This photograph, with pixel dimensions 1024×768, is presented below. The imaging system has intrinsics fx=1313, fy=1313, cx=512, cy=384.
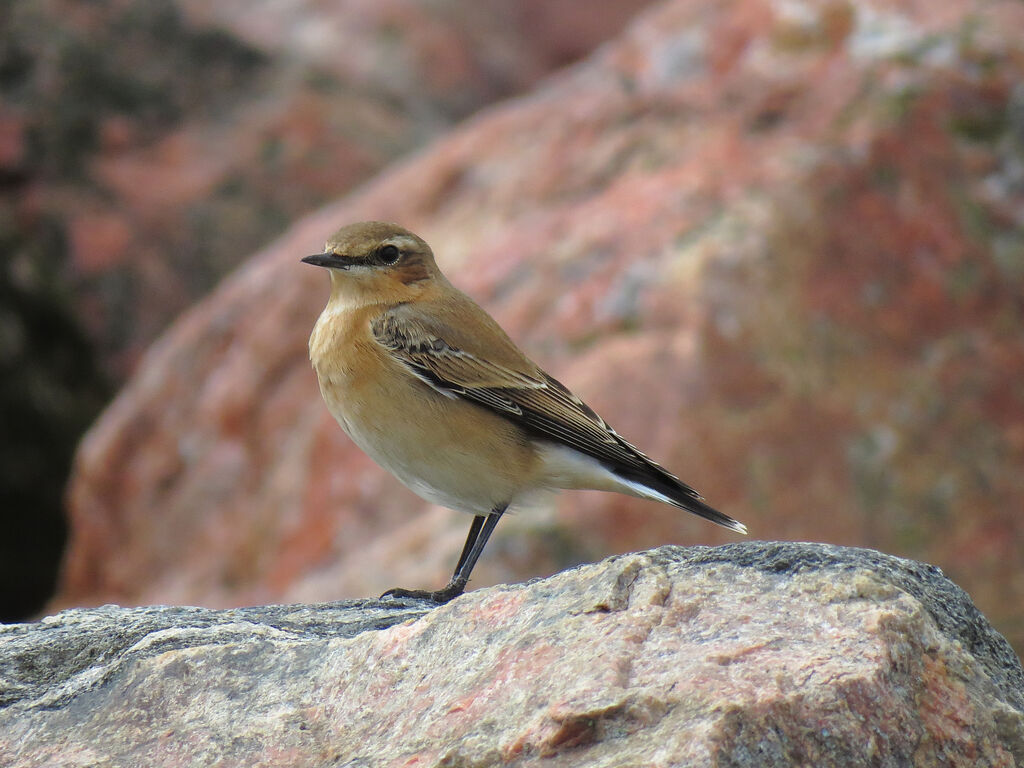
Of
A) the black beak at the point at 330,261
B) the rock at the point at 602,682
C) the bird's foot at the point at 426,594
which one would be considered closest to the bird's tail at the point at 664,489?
the bird's foot at the point at 426,594

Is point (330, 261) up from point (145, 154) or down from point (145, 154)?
down

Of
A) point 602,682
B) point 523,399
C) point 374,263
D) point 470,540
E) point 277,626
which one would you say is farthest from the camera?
point 374,263

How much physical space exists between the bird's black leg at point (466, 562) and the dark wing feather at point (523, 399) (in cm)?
44

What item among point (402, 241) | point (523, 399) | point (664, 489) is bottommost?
point (664, 489)

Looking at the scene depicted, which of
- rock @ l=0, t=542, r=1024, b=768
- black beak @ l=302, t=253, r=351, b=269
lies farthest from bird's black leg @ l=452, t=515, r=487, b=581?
rock @ l=0, t=542, r=1024, b=768

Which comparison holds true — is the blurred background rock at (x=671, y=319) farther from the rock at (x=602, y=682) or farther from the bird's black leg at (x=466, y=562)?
the rock at (x=602, y=682)

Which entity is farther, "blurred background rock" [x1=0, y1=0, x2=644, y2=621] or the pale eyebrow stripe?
"blurred background rock" [x1=0, y1=0, x2=644, y2=621]

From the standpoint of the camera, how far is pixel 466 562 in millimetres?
5664

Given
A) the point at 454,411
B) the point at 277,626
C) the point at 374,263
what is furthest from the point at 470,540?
the point at 277,626

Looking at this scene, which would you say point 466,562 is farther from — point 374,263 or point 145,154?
point 145,154

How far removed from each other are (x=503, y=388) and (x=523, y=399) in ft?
0.34

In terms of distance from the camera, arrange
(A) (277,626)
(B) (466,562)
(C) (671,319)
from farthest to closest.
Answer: (C) (671,319) < (B) (466,562) < (A) (277,626)

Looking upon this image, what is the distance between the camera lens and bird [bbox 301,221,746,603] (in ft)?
18.4

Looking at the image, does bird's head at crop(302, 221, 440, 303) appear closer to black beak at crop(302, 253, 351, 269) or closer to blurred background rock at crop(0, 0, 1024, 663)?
black beak at crop(302, 253, 351, 269)
